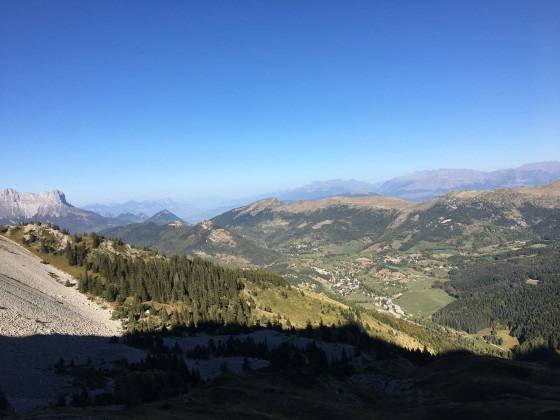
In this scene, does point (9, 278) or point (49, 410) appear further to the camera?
point (9, 278)

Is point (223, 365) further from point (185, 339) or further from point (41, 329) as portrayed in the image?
point (41, 329)

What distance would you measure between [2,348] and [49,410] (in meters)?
33.7

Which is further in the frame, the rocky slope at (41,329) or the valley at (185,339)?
the valley at (185,339)

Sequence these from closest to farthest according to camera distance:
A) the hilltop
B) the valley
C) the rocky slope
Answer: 1. the hilltop
2. the rocky slope
3. the valley

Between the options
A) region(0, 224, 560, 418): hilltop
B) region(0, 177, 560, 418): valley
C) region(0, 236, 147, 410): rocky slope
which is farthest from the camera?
region(0, 177, 560, 418): valley

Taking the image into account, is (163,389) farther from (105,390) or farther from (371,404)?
(371,404)

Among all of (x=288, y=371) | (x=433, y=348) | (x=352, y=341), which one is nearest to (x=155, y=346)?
(x=288, y=371)

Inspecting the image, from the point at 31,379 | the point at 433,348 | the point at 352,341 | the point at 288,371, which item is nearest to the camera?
the point at 31,379

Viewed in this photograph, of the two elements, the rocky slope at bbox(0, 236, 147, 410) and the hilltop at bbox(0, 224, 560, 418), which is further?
the rocky slope at bbox(0, 236, 147, 410)

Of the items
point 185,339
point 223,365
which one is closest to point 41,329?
point 185,339

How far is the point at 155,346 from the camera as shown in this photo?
76000mm

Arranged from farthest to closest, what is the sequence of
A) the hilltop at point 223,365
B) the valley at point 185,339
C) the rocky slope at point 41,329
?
the valley at point 185,339
the rocky slope at point 41,329
the hilltop at point 223,365

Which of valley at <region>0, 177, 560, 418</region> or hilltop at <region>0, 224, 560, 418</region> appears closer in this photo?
hilltop at <region>0, 224, 560, 418</region>

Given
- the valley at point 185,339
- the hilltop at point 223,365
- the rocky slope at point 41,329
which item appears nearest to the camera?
the hilltop at point 223,365
